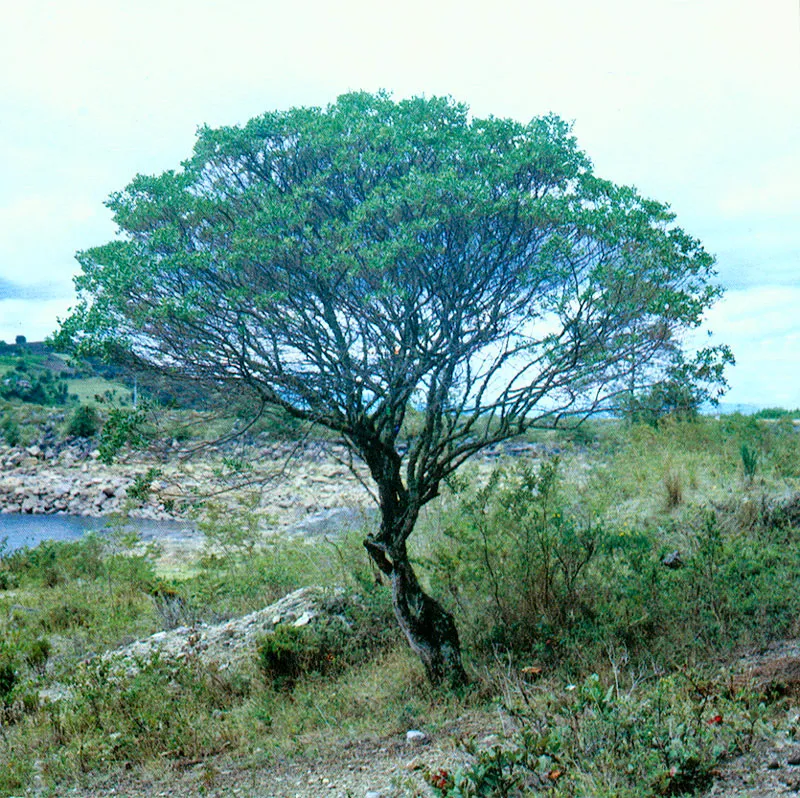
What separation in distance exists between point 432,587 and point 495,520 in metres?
1.06

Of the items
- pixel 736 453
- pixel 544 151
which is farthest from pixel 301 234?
pixel 736 453

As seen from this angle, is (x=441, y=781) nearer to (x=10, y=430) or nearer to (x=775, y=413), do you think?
(x=775, y=413)

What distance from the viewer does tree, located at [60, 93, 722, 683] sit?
5328 millimetres

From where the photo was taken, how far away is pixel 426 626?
19.8 feet

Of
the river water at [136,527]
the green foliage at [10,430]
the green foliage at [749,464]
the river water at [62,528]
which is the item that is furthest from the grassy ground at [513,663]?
the green foliage at [10,430]

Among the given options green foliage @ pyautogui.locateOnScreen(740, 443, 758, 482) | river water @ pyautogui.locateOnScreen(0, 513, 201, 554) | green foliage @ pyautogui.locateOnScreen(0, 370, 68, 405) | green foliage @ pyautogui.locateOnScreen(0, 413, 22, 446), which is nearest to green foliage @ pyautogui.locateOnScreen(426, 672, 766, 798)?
green foliage @ pyautogui.locateOnScreen(740, 443, 758, 482)

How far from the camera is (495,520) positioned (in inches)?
284

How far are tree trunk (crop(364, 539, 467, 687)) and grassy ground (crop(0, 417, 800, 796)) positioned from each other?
0.69 feet

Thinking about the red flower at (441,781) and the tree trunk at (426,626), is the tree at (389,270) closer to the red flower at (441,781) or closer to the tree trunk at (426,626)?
the tree trunk at (426,626)

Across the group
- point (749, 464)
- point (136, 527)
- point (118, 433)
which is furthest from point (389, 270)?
point (136, 527)

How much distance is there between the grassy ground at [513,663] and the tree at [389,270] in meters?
0.90

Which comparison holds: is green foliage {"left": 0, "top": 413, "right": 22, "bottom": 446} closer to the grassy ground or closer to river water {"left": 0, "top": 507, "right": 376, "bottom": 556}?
river water {"left": 0, "top": 507, "right": 376, "bottom": 556}

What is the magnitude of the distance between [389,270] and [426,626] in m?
2.75

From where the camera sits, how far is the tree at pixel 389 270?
533 cm
